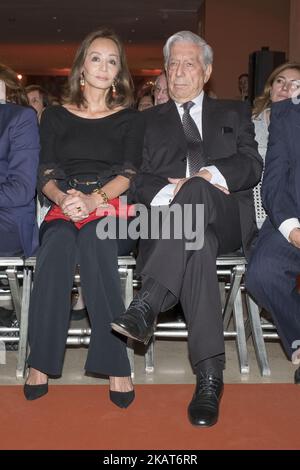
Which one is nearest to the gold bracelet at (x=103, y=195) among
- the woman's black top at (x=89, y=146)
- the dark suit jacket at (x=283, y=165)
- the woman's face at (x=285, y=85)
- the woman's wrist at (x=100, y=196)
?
the woman's wrist at (x=100, y=196)

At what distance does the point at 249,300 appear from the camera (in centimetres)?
343

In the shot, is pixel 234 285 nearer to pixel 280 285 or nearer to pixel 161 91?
pixel 280 285

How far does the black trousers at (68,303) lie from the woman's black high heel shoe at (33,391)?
83 mm

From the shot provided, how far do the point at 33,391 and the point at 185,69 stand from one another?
5.41ft

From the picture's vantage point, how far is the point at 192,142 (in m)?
3.31

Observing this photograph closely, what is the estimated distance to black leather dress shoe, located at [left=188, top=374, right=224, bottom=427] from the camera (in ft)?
8.31

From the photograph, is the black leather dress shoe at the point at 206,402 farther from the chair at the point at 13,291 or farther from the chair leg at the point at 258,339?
the chair at the point at 13,291

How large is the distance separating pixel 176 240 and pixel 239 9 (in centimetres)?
1189

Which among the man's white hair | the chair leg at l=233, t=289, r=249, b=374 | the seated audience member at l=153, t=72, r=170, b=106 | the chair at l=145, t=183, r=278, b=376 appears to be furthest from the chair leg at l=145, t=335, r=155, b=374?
the seated audience member at l=153, t=72, r=170, b=106

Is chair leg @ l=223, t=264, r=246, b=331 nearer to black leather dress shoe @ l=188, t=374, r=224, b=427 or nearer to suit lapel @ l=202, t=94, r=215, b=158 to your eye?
suit lapel @ l=202, t=94, r=215, b=158

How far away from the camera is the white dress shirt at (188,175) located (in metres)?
3.05

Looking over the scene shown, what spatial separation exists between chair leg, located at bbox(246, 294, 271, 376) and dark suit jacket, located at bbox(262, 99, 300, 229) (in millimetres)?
459

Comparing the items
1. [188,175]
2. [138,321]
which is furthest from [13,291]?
[188,175]

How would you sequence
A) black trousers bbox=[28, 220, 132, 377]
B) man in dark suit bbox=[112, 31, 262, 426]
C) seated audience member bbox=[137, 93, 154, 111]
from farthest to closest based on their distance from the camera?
seated audience member bbox=[137, 93, 154, 111]
black trousers bbox=[28, 220, 132, 377]
man in dark suit bbox=[112, 31, 262, 426]
